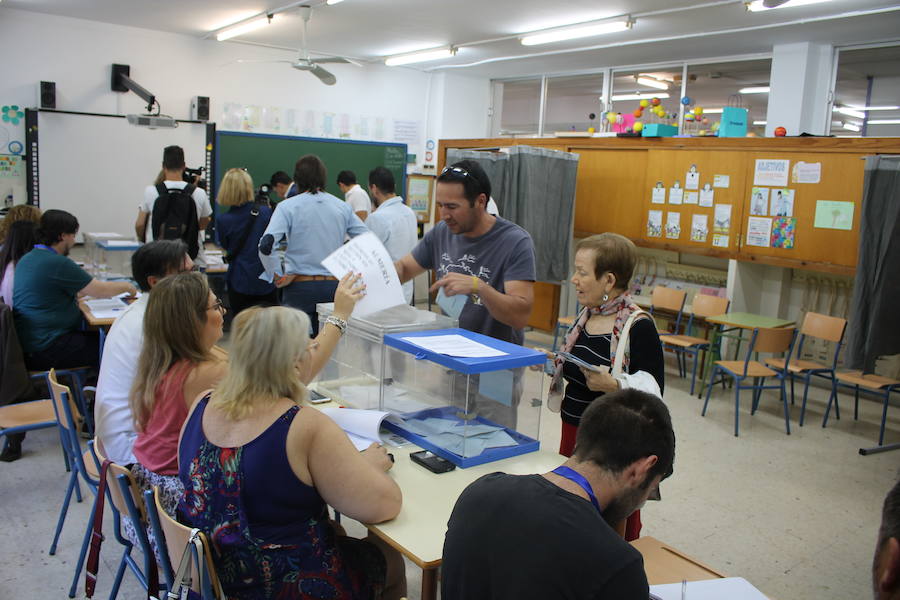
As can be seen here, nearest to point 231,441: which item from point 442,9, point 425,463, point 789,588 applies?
point 425,463

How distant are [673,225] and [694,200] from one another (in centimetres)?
31

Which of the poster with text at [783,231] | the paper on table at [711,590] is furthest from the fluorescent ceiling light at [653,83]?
the paper on table at [711,590]

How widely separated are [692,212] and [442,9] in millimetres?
2844

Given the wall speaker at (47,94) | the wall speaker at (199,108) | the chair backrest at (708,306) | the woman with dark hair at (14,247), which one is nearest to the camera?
the woman with dark hair at (14,247)

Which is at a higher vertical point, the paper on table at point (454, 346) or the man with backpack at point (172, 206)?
the man with backpack at point (172, 206)

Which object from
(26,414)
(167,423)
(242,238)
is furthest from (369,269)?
(242,238)

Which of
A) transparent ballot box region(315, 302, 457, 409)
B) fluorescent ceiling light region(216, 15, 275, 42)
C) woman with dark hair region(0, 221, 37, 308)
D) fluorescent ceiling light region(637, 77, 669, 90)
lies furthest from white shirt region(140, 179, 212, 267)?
fluorescent ceiling light region(637, 77, 669, 90)

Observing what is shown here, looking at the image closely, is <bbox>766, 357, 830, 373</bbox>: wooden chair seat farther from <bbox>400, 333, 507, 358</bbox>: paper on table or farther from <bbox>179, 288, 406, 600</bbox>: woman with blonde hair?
<bbox>179, 288, 406, 600</bbox>: woman with blonde hair

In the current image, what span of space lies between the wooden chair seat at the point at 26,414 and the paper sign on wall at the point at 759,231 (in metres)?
5.21

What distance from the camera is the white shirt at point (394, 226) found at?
573 centimetres

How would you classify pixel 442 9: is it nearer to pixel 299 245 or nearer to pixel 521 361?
pixel 299 245

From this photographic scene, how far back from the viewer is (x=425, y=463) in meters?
2.14

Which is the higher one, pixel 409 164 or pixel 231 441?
pixel 409 164

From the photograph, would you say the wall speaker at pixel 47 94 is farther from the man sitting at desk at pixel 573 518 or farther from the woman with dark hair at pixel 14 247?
the man sitting at desk at pixel 573 518
